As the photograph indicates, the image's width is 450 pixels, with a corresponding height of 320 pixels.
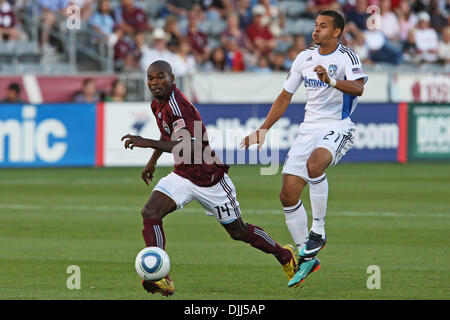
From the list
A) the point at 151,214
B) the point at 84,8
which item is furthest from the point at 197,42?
the point at 151,214

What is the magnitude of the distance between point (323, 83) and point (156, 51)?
13.5m

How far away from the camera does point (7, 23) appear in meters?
21.4

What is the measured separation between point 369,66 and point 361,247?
1455 cm

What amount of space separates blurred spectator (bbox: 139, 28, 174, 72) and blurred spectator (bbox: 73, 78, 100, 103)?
1530 millimetres

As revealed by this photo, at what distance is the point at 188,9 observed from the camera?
24.9m

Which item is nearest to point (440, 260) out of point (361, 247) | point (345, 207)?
point (361, 247)

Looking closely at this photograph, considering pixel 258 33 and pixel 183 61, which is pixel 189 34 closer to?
pixel 183 61

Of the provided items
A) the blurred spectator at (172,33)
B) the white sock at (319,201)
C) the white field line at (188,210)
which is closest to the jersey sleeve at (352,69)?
the white sock at (319,201)

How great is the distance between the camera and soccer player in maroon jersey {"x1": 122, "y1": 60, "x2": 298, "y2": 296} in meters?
7.63

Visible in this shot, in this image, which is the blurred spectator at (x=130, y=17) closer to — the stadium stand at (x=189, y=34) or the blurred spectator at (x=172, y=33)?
the stadium stand at (x=189, y=34)

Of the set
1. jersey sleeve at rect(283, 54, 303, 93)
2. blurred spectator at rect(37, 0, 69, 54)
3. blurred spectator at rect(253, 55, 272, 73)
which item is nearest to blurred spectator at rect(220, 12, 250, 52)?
blurred spectator at rect(253, 55, 272, 73)

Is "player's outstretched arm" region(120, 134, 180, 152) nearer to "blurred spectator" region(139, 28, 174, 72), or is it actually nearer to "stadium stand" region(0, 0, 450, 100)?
"stadium stand" region(0, 0, 450, 100)

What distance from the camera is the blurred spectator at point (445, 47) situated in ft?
85.6

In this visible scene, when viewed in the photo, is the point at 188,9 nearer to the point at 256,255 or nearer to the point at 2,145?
the point at 2,145
